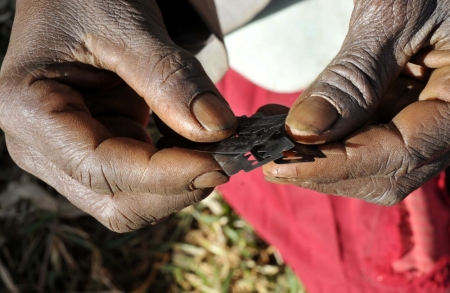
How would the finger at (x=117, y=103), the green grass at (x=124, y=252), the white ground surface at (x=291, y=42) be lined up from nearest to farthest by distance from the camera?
the finger at (x=117, y=103), the white ground surface at (x=291, y=42), the green grass at (x=124, y=252)

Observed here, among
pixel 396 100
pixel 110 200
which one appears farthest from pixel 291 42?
pixel 110 200

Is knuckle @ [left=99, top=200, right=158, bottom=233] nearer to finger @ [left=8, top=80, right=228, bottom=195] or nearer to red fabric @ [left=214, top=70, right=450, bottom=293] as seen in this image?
finger @ [left=8, top=80, right=228, bottom=195]

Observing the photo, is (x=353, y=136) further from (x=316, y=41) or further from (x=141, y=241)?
(x=141, y=241)

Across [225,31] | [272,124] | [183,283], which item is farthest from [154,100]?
[183,283]

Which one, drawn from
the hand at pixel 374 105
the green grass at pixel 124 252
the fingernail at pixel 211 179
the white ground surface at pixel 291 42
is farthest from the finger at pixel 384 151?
the green grass at pixel 124 252

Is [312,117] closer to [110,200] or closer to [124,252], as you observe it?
[110,200]

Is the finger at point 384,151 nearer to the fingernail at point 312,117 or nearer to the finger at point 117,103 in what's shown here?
the fingernail at point 312,117

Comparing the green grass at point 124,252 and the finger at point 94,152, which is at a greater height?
the finger at point 94,152
